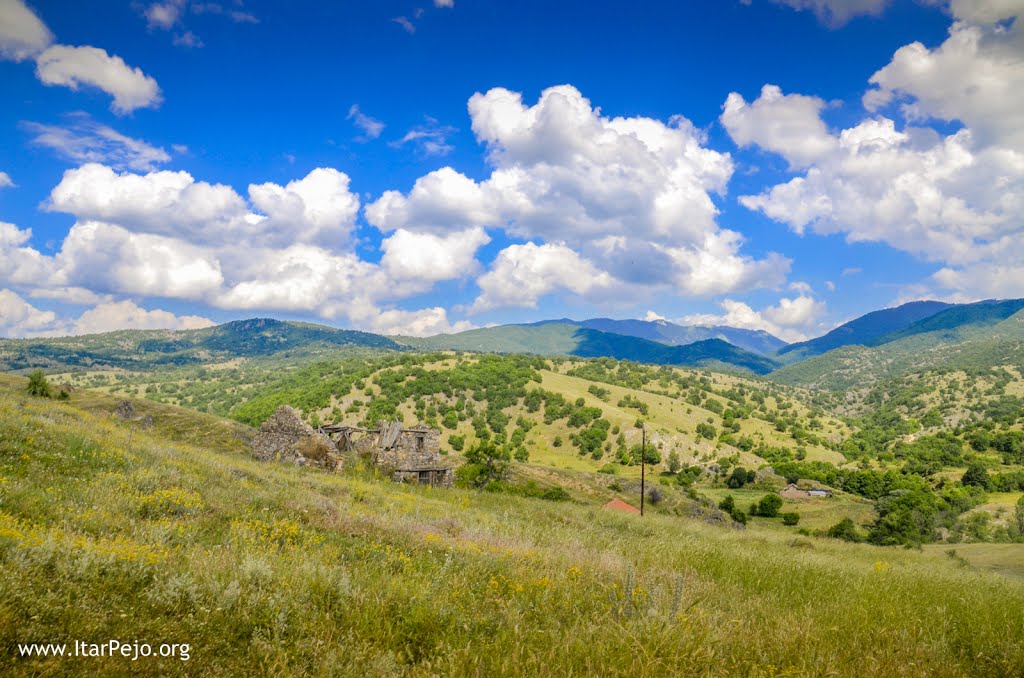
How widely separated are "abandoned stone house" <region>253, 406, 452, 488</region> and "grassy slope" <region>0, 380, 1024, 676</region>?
767 inches

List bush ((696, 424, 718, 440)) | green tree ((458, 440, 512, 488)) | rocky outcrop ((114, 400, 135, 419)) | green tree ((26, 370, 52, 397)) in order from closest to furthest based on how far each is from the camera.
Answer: green tree ((26, 370, 52, 397)), rocky outcrop ((114, 400, 135, 419)), green tree ((458, 440, 512, 488)), bush ((696, 424, 718, 440))

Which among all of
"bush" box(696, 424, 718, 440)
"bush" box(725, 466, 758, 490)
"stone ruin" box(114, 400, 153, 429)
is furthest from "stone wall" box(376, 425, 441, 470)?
"bush" box(696, 424, 718, 440)

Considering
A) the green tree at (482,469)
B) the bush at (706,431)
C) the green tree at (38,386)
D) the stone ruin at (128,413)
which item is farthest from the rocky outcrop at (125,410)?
the bush at (706,431)

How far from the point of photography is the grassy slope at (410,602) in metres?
4.57

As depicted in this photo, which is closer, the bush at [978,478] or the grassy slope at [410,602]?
the grassy slope at [410,602]

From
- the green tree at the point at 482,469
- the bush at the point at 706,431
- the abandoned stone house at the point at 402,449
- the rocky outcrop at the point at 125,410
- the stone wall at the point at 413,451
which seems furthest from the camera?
the bush at the point at 706,431

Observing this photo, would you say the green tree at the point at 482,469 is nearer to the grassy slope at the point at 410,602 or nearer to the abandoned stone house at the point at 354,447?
the abandoned stone house at the point at 354,447

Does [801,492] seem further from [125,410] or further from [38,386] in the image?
[38,386]

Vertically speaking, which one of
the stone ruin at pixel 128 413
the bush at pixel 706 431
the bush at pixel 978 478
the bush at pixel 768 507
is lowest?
the bush at pixel 768 507

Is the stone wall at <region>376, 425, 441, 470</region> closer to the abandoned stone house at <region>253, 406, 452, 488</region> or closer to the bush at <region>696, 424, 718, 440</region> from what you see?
the abandoned stone house at <region>253, 406, 452, 488</region>

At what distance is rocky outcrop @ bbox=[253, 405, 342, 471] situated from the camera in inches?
1141

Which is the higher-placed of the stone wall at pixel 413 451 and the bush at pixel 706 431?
the stone wall at pixel 413 451

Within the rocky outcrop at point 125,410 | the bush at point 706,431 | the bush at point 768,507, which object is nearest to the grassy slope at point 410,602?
the rocky outcrop at point 125,410

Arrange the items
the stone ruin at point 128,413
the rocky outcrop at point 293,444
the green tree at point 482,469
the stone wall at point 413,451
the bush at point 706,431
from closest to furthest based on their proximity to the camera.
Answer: the rocky outcrop at point 293,444, the stone wall at point 413,451, the stone ruin at point 128,413, the green tree at point 482,469, the bush at point 706,431
